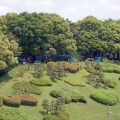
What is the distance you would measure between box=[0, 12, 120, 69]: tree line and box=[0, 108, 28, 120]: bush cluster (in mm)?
9701

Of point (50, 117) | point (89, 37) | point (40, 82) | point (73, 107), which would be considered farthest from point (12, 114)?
point (89, 37)

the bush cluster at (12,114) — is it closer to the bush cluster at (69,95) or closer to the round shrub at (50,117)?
the round shrub at (50,117)

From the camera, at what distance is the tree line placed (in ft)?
101

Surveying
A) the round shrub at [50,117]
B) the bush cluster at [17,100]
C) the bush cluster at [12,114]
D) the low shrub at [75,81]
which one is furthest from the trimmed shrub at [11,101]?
the low shrub at [75,81]

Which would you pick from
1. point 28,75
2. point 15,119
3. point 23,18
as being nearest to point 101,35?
point 23,18

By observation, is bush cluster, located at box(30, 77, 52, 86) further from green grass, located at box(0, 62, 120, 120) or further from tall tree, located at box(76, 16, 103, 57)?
tall tree, located at box(76, 16, 103, 57)

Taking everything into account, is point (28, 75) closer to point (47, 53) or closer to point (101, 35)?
point (47, 53)

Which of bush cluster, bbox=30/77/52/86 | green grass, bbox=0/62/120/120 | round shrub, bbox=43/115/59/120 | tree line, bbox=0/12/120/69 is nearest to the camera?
round shrub, bbox=43/115/59/120

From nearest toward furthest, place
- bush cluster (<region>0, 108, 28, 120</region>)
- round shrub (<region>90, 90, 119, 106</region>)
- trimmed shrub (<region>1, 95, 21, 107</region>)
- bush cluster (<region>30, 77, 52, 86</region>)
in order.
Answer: bush cluster (<region>0, 108, 28, 120</region>) < trimmed shrub (<region>1, 95, 21, 107</region>) < round shrub (<region>90, 90, 119, 106</region>) < bush cluster (<region>30, 77, 52, 86</region>)

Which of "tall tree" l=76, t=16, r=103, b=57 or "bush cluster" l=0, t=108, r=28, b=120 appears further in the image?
"tall tree" l=76, t=16, r=103, b=57

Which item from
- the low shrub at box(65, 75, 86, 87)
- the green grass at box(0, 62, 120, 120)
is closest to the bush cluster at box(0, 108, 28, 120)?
the green grass at box(0, 62, 120, 120)

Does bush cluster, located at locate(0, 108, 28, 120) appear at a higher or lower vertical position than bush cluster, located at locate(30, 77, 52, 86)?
lower

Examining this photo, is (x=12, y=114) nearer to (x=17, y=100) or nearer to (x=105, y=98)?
(x=17, y=100)

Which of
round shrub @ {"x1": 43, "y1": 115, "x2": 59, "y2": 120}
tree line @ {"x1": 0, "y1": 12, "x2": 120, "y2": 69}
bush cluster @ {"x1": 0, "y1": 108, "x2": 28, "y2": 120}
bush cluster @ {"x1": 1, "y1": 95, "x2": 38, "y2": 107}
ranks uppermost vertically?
tree line @ {"x1": 0, "y1": 12, "x2": 120, "y2": 69}
